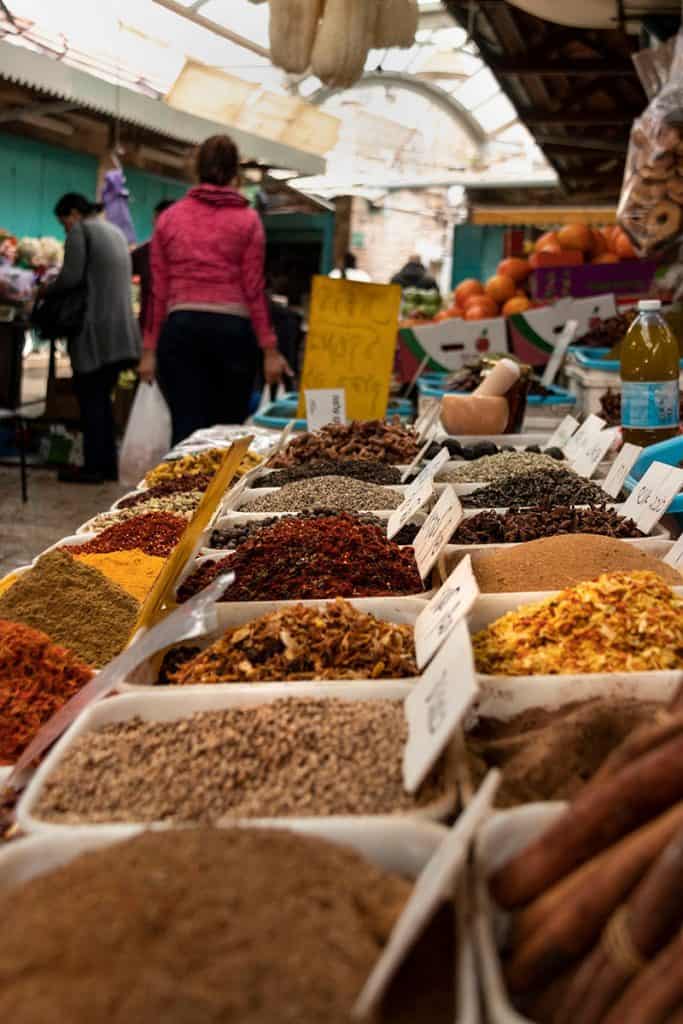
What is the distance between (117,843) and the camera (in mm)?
895

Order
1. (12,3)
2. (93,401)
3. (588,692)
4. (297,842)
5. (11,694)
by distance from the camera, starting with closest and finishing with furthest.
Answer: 1. (297,842)
2. (588,692)
3. (11,694)
4. (12,3)
5. (93,401)

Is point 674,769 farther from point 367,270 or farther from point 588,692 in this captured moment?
point 367,270

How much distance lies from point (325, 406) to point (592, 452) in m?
1.12

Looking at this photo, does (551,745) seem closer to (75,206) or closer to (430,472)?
(430,472)

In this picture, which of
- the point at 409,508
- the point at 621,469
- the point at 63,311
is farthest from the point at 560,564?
the point at 63,311

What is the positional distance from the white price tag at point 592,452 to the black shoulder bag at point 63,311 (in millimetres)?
4494

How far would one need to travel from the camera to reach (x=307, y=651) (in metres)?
1.35

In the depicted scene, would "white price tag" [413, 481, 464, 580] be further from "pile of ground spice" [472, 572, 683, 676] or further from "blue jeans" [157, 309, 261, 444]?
"blue jeans" [157, 309, 261, 444]

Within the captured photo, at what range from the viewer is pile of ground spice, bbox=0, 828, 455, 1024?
68cm

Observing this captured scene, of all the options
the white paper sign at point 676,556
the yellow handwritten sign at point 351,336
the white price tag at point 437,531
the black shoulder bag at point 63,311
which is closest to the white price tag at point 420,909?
the white price tag at point 437,531

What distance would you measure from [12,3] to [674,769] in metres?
4.90

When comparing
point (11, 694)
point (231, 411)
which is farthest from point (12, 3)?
point (11, 694)

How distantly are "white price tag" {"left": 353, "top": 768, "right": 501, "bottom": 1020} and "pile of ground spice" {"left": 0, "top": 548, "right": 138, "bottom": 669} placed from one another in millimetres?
875

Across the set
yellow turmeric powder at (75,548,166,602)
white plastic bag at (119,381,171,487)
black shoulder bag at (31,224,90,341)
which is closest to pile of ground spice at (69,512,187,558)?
yellow turmeric powder at (75,548,166,602)
